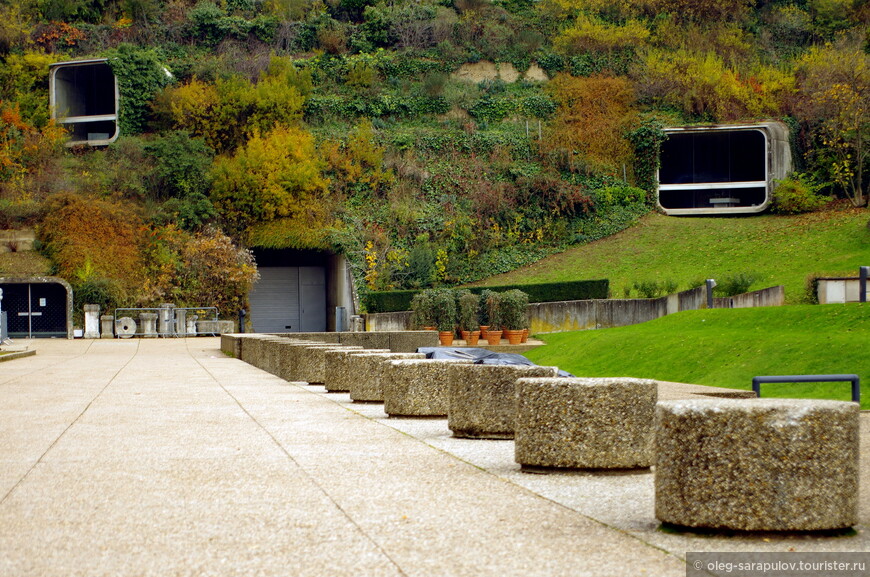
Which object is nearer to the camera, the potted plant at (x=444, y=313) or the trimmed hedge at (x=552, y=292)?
the potted plant at (x=444, y=313)

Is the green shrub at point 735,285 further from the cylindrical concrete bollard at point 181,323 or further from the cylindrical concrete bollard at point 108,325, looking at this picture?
the cylindrical concrete bollard at point 108,325

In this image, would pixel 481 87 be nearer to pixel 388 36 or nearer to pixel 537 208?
pixel 388 36

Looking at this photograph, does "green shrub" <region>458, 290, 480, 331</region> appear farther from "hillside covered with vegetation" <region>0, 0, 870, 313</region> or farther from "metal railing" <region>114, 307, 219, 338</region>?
"metal railing" <region>114, 307, 219, 338</region>

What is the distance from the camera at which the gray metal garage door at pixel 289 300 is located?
173 ft

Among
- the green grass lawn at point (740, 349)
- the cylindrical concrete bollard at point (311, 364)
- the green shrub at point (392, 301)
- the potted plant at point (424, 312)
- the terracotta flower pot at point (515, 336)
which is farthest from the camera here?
the green shrub at point (392, 301)

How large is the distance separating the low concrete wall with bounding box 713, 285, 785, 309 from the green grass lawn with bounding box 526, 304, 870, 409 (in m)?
2.50

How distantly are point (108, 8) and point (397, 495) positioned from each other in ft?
228

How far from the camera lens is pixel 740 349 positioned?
925 inches

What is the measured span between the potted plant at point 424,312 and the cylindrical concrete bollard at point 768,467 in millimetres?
31973

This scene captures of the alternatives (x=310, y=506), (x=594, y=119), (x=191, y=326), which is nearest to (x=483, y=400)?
(x=310, y=506)

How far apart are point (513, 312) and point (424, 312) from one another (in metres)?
3.09

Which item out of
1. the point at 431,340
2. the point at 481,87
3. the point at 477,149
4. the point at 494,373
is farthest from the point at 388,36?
the point at 494,373

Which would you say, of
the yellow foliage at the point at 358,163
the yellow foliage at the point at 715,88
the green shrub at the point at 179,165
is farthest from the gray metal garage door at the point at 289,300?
the yellow foliage at the point at 715,88

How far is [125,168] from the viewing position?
52031mm
